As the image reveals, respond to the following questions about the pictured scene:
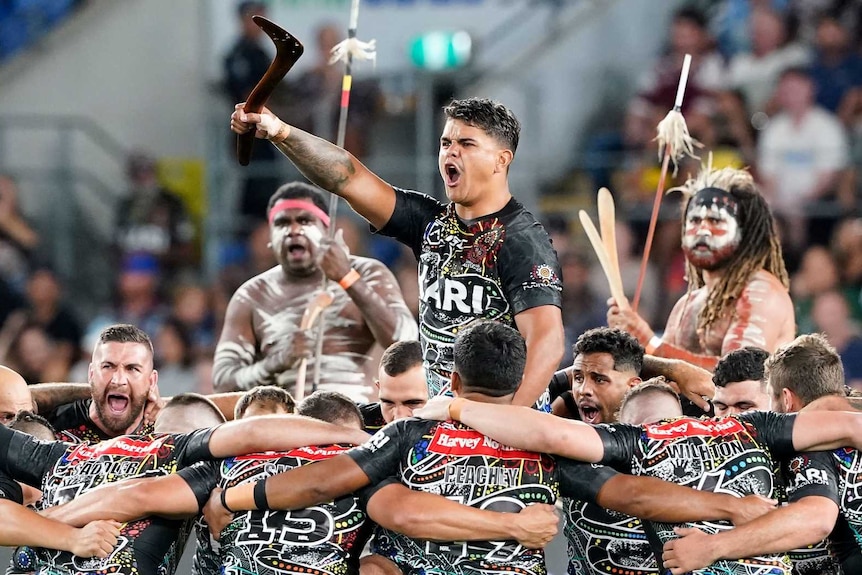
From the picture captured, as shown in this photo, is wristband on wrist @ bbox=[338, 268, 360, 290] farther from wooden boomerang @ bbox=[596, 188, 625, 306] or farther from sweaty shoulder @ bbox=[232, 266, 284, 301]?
wooden boomerang @ bbox=[596, 188, 625, 306]

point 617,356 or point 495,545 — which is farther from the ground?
point 617,356

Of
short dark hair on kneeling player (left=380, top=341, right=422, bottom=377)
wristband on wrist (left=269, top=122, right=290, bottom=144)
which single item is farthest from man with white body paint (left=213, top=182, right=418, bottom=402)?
wristband on wrist (left=269, top=122, right=290, bottom=144)

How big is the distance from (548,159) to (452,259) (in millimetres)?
6528

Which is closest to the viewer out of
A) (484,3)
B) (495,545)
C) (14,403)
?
(495,545)

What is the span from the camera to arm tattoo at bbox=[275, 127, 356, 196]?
488 centimetres

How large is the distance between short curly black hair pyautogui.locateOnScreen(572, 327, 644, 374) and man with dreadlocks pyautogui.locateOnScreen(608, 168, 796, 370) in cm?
102

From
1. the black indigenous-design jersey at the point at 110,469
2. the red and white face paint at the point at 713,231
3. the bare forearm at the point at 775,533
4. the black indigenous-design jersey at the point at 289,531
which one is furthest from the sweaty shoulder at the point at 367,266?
the bare forearm at the point at 775,533

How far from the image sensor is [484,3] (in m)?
12.0

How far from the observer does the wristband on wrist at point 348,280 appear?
6488 millimetres

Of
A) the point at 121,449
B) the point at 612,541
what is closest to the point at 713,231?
the point at 612,541

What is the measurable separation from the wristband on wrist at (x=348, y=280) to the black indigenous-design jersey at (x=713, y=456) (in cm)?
217

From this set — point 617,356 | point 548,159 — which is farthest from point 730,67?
point 617,356

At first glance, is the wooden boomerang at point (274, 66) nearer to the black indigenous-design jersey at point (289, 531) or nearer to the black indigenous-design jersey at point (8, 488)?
A: the black indigenous-design jersey at point (289, 531)

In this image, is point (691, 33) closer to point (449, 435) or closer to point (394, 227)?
point (394, 227)
